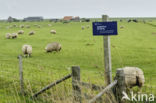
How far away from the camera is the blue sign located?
8.63 m

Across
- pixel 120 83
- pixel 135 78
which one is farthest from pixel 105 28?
pixel 135 78

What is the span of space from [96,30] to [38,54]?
19.2 metres

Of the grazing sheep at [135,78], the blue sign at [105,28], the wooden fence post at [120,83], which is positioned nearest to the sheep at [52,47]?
the grazing sheep at [135,78]

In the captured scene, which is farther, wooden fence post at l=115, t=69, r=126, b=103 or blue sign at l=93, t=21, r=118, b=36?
blue sign at l=93, t=21, r=118, b=36

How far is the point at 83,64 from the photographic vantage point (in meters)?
21.7

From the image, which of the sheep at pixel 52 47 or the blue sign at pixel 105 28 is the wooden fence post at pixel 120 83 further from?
the sheep at pixel 52 47

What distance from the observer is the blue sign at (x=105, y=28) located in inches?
340

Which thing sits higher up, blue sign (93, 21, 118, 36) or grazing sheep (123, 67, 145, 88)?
blue sign (93, 21, 118, 36)

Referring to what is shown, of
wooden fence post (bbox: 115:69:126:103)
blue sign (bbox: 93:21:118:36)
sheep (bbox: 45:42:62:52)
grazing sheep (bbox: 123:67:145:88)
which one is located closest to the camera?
wooden fence post (bbox: 115:69:126:103)

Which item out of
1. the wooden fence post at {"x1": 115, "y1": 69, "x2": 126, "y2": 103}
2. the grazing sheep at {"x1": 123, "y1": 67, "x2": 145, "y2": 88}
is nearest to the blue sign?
the wooden fence post at {"x1": 115, "y1": 69, "x2": 126, "y2": 103}

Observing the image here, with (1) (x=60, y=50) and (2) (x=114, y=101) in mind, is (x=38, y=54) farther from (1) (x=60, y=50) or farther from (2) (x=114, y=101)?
(2) (x=114, y=101)

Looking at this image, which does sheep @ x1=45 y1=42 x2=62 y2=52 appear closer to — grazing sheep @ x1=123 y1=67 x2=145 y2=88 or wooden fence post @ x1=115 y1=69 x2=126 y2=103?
grazing sheep @ x1=123 y1=67 x2=145 y2=88

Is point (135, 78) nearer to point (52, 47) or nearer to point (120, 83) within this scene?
point (120, 83)

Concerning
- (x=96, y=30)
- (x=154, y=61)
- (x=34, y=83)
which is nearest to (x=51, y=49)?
(x=154, y=61)
